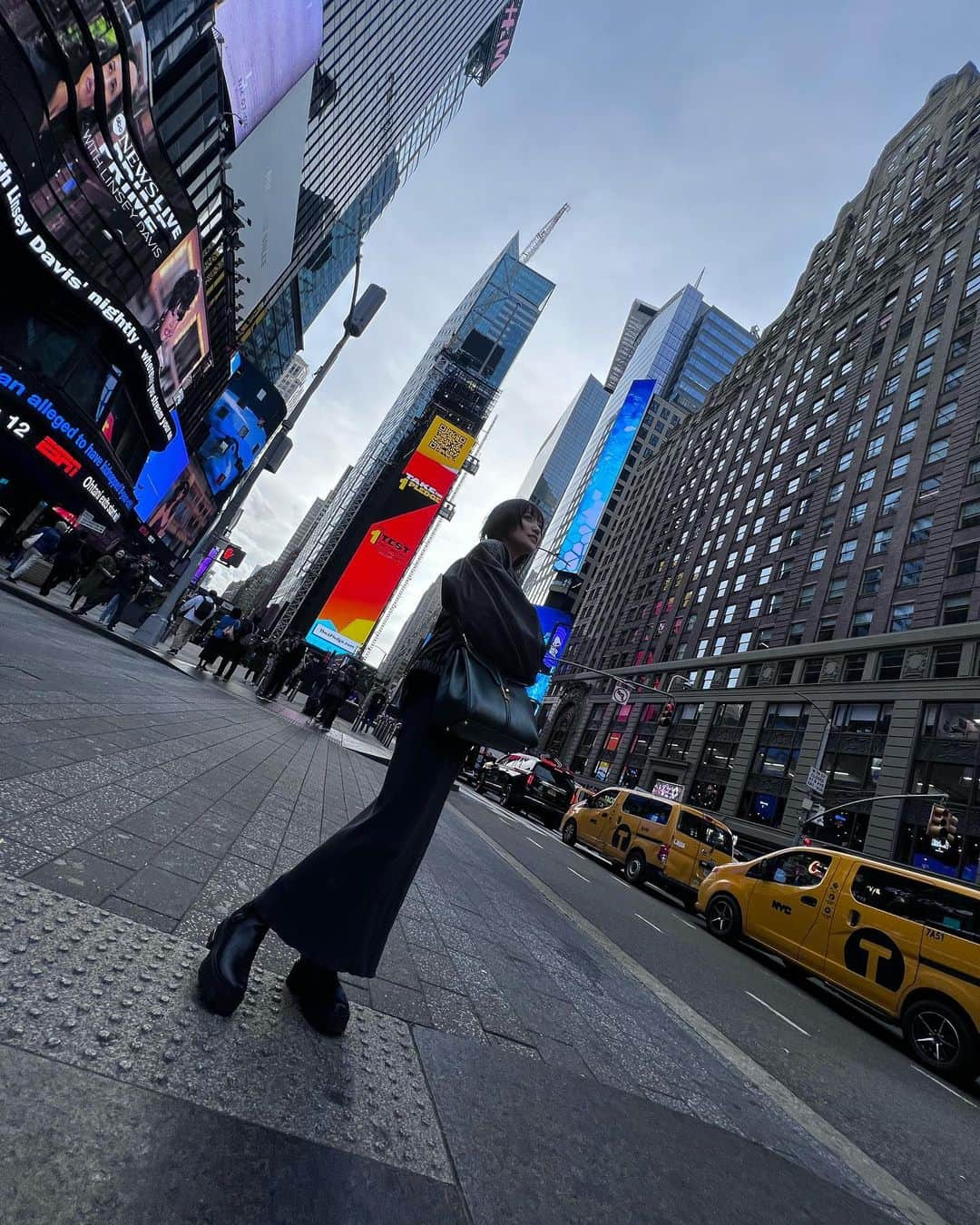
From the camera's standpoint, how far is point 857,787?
98.3 ft

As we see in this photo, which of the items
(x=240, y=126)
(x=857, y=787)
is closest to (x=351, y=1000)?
(x=857, y=787)

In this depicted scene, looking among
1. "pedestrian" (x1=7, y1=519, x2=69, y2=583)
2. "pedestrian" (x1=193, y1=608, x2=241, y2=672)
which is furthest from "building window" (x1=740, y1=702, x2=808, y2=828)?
"pedestrian" (x1=7, y1=519, x2=69, y2=583)

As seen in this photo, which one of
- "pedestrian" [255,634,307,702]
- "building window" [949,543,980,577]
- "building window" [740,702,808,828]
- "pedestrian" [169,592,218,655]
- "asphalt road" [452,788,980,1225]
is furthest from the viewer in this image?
"building window" [740,702,808,828]

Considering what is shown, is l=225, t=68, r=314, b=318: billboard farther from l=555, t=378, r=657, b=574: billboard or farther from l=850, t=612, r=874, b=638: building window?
l=850, t=612, r=874, b=638: building window

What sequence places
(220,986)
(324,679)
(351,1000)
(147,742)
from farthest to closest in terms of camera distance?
1. (324,679)
2. (147,742)
3. (351,1000)
4. (220,986)

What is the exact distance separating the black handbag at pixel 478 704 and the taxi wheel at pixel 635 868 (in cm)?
1092

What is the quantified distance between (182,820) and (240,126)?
3715 cm

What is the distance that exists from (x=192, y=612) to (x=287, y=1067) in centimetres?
1985

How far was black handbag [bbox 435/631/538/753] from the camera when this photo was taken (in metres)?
1.87

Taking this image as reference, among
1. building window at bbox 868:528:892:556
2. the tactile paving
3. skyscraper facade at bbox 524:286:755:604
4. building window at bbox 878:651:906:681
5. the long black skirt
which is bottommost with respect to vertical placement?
the tactile paving

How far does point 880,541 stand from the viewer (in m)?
35.6

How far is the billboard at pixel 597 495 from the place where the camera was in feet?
234

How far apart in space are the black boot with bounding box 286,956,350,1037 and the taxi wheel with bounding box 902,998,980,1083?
6421mm

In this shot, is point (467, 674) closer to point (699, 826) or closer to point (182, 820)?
point (182, 820)
